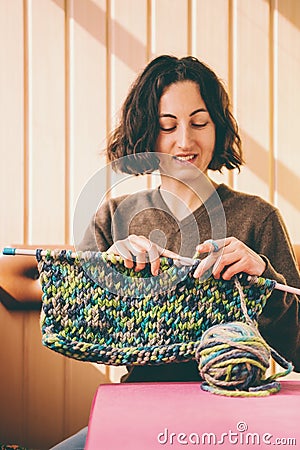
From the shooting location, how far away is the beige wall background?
186cm

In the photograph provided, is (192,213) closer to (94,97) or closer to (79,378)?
(94,97)

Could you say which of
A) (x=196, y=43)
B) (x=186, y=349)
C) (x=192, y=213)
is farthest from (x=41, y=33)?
(x=186, y=349)

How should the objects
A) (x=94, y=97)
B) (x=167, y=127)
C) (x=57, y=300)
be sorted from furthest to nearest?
(x=94, y=97), (x=167, y=127), (x=57, y=300)

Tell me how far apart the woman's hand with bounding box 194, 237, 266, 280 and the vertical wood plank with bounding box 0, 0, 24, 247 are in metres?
0.90

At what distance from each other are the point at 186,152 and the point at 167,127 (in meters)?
0.08

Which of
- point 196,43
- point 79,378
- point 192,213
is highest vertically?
point 196,43

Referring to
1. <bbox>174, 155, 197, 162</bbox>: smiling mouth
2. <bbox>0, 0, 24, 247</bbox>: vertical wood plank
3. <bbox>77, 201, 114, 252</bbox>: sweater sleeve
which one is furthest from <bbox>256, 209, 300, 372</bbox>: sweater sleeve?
<bbox>0, 0, 24, 247</bbox>: vertical wood plank

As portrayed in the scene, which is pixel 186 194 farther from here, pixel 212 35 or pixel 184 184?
pixel 212 35

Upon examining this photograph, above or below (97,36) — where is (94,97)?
below

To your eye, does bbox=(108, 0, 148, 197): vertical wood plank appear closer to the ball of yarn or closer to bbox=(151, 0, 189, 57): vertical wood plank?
bbox=(151, 0, 189, 57): vertical wood plank

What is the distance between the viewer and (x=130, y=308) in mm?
1107

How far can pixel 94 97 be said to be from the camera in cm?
186

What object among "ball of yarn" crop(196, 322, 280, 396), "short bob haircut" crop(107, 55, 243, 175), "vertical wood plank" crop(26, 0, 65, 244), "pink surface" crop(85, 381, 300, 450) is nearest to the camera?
"pink surface" crop(85, 381, 300, 450)

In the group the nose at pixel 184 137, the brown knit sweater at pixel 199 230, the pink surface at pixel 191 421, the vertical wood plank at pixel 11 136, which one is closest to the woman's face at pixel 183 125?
the nose at pixel 184 137
